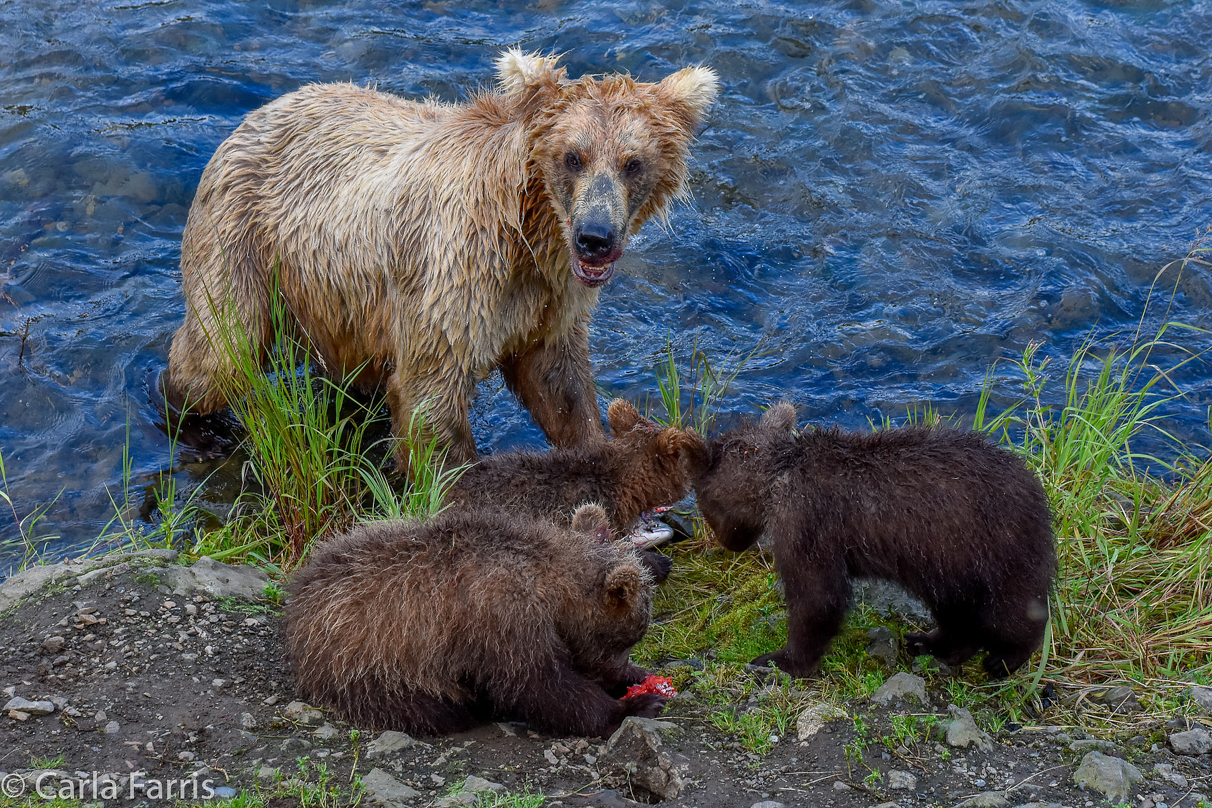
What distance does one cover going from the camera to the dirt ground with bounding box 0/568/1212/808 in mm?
3801

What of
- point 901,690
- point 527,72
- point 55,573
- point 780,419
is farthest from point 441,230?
point 901,690

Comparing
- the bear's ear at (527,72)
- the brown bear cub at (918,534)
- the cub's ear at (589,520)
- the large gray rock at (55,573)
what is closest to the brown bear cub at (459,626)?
the cub's ear at (589,520)

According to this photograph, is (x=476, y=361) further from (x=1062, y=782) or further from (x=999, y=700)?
(x=1062, y=782)

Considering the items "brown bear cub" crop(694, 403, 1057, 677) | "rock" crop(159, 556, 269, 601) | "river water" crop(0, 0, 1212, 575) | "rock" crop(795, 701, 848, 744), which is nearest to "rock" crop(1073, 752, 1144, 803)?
"brown bear cub" crop(694, 403, 1057, 677)

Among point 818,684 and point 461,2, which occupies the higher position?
point 461,2

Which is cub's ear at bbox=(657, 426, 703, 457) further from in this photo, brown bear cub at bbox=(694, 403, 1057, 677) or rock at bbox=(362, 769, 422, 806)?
rock at bbox=(362, 769, 422, 806)

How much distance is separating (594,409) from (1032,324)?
326 centimetres

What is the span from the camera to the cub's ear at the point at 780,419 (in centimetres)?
→ 516

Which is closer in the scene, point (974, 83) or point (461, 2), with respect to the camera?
point (974, 83)

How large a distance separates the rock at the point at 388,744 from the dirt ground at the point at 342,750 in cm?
1

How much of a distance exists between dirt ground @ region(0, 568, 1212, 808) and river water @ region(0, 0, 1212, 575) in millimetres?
2381

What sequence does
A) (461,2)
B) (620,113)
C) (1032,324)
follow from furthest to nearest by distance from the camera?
(461,2) → (1032,324) → (620,113)

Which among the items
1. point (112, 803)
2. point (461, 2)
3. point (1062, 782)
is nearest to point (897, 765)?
point (1062, 782)

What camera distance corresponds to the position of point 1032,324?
800 cm
